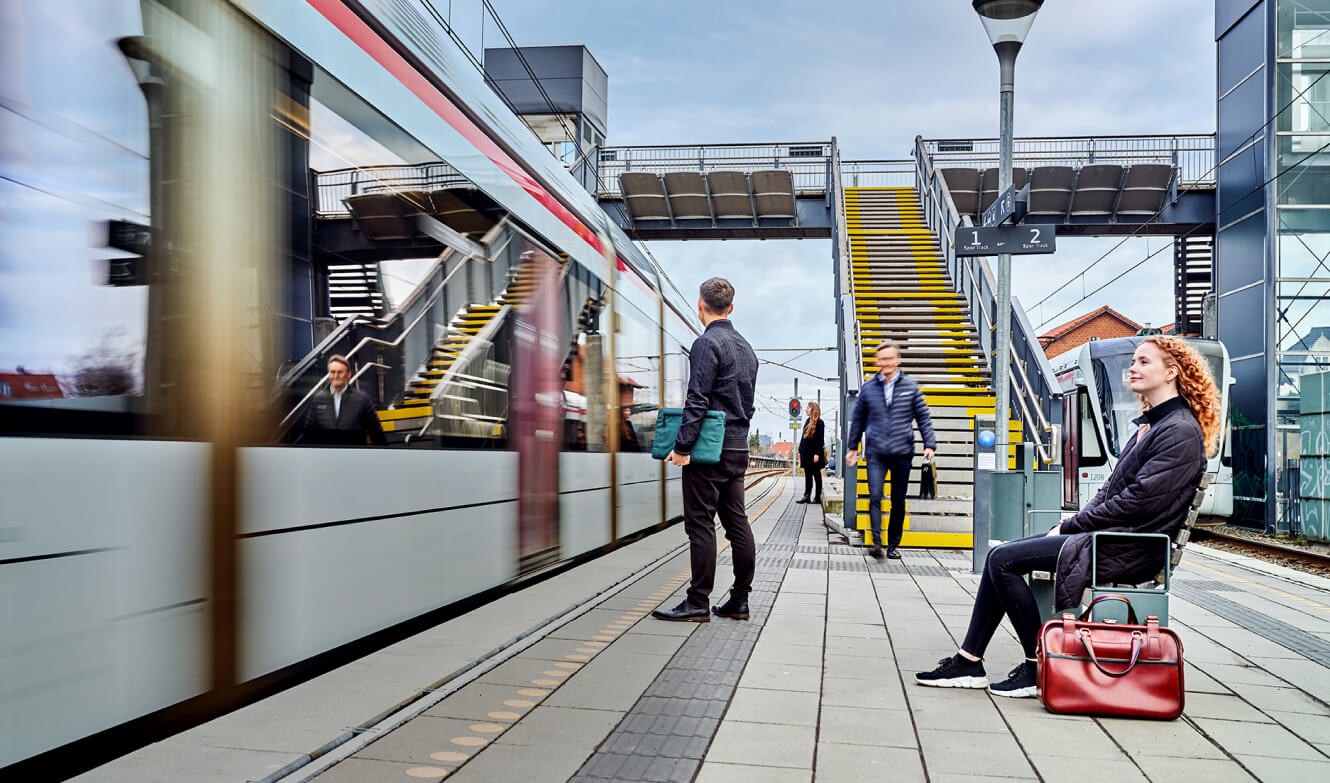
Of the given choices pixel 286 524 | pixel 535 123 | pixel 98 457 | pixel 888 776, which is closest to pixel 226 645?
pixel 286 524

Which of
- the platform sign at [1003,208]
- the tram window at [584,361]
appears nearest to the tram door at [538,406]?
the tram window at [584,361]

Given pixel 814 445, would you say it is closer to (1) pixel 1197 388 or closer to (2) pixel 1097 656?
(1) pixel 1197 388

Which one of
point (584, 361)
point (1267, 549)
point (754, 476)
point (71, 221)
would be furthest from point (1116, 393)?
point (754, 476)

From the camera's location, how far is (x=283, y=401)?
149 inches

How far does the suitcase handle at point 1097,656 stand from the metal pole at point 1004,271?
4260 millimetres

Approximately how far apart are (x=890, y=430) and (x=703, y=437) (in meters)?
3.53

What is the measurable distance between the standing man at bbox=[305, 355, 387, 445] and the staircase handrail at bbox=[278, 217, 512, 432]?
5 cm

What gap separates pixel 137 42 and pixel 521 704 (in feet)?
8.20

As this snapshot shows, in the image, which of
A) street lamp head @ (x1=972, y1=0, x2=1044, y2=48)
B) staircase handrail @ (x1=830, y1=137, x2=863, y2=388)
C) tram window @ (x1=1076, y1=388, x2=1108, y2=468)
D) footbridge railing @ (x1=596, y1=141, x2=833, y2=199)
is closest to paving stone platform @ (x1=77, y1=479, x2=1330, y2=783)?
street lamp head @ (x1=972, y1=0, x2=1044, y2=48)

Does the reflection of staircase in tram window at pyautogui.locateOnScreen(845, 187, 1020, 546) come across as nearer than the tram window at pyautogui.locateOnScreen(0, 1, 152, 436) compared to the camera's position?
No

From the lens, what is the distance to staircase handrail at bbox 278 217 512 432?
3.91 metres

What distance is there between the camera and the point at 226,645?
3.46 metres

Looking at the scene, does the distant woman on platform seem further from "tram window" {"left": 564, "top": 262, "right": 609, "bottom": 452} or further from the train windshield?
"tram window" {"left": 564, "top": 262, "right": 609, "bottom": 452}

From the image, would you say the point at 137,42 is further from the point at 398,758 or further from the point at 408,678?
the point at 408,678
